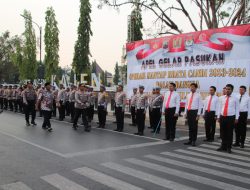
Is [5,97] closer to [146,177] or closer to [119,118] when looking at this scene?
[119,118]

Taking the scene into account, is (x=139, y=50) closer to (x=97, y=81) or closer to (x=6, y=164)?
(x=97, y=81)

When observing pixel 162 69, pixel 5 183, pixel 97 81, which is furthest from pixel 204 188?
pixel 97 81

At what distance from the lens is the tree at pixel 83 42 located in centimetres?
4038

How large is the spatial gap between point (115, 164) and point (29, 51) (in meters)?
46.3

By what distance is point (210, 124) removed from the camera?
11.1 m

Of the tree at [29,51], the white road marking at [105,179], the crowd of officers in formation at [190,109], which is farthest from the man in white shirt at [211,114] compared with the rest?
the tree at [29,51]

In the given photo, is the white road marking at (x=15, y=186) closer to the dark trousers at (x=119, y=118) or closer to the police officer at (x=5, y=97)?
the dark trousers at (x=119, y=118)

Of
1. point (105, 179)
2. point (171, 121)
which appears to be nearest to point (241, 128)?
point (171, 121)

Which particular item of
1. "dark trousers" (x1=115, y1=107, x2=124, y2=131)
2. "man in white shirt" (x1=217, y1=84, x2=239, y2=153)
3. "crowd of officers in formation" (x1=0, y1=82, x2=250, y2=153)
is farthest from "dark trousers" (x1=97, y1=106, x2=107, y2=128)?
"man in white shirt" (x1=217, y1=84, x2=239, y2=153)

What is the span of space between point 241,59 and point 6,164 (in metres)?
9.83

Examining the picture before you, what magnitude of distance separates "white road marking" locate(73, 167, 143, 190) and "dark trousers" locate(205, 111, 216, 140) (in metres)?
5.52

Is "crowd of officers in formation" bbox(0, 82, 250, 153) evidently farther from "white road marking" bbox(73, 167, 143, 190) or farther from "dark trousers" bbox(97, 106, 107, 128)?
"white road marking" bbox(73, 167, 143, 190)

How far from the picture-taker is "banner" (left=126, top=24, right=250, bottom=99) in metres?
13.4

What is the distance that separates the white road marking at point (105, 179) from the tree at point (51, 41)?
4107 cm
